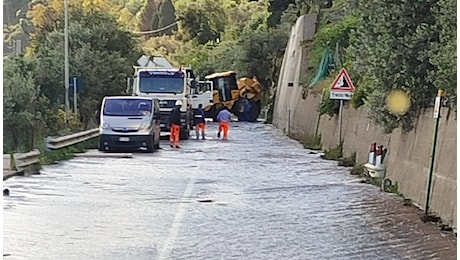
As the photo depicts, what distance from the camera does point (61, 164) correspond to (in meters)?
24.5

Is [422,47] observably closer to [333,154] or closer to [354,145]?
[354,145]

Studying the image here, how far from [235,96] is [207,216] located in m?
50.8

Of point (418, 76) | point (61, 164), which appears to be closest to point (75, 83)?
point (61, 164)

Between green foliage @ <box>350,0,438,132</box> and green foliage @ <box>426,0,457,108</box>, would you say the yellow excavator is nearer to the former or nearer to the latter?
green foliage @ <box>350,0,438,132</box>

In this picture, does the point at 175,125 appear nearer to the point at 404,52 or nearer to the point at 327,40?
the point at 327,40

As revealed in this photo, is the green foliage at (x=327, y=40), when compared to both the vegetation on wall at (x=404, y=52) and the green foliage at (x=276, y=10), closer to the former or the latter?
the vegetation on wall at (x=404, y=52)

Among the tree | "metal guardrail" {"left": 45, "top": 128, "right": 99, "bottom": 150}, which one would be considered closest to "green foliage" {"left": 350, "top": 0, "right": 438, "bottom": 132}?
"metal guardrail" {"left": 45, "top": 128, "right": 99, "bottom": 150}

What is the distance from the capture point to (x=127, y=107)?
3114cm

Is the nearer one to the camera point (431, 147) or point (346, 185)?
point (431, 147)

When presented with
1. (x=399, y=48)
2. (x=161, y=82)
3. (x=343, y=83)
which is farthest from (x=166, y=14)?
(x=399, y=48)

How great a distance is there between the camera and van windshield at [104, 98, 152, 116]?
30.8 meters

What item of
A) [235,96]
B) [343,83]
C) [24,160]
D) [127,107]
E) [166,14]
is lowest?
[235,96]

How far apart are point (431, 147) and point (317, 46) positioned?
32547mm

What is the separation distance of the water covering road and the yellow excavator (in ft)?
130
